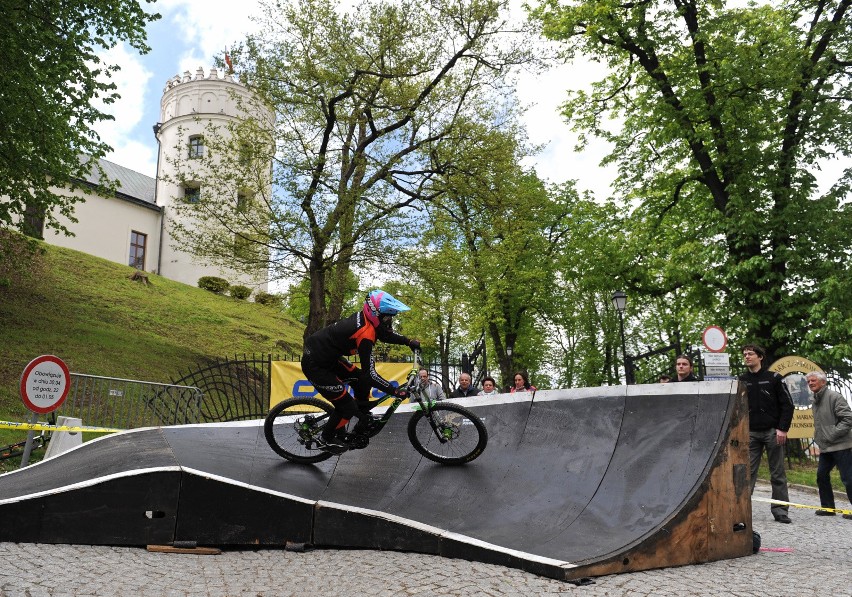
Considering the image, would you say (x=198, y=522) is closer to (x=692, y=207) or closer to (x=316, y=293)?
(x=316, y=293)

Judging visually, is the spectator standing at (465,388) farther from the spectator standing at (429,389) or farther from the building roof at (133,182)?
the building roof at (133,182)

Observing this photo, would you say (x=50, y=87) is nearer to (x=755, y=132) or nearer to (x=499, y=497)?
(x=499, y=497)

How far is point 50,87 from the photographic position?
637 inches

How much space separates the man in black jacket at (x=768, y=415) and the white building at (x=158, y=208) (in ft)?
114

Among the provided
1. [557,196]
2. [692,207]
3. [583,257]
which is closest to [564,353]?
[557,196]

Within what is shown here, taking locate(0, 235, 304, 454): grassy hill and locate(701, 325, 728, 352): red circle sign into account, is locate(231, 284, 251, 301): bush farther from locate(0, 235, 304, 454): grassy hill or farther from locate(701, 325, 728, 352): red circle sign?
locate(701, 325, 728, 352): red circle sign

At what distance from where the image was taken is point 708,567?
203 inches

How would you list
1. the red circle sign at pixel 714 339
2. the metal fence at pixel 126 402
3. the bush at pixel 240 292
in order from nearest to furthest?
the metal fence at pixel 126 402 → the red circle sign at pixel 714 339 → the bush at pixel 240 292

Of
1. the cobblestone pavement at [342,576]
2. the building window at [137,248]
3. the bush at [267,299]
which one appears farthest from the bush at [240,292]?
the cobblestone pavement at [342,576]

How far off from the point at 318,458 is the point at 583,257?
21534 mm

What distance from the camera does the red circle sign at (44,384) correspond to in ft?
27.2

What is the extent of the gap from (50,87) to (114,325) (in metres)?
11.4

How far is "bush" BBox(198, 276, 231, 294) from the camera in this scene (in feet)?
139

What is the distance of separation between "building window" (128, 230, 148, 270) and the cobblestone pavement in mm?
44092
